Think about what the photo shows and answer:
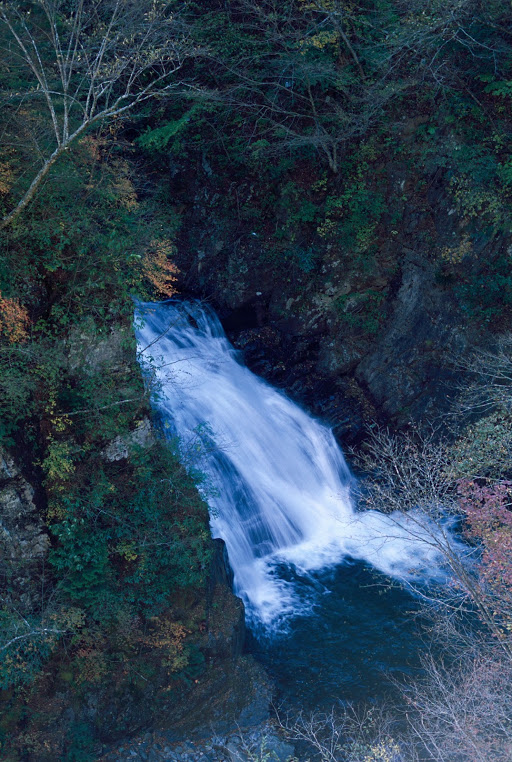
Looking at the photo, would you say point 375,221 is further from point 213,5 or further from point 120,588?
point 120,588

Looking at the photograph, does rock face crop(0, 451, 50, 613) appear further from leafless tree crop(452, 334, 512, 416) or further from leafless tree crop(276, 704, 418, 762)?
leafless tree crop(452, 334, 512, 416)

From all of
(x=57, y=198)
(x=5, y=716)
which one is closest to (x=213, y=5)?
(x=57, y=198)

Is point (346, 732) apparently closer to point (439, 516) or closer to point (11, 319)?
point (439, 516)

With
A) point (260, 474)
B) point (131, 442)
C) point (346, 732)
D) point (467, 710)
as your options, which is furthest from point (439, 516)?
point (131, 442)

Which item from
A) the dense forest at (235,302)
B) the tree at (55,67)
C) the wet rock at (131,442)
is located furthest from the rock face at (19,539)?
the tree at (55,67)

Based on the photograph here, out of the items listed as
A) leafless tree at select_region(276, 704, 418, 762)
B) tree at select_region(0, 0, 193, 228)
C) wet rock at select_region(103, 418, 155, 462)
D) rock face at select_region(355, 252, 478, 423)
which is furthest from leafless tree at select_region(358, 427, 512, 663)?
tree at select_region(0, 0, 193, 228)

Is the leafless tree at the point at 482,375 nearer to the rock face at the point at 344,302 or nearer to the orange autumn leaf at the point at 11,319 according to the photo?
the rock face at the point at 344,302
